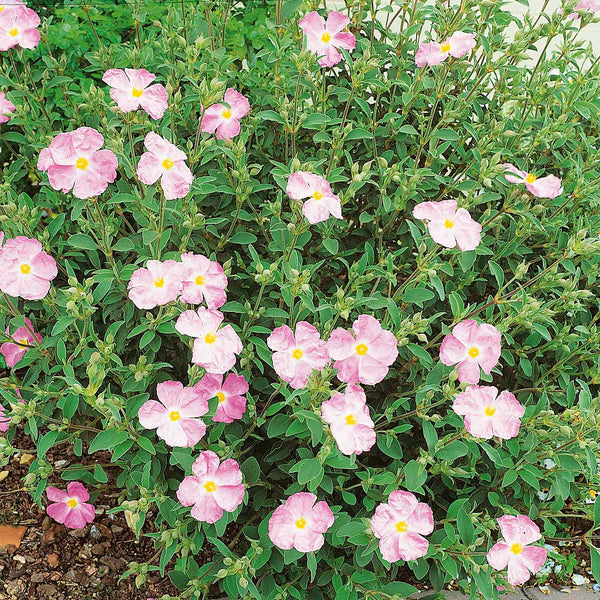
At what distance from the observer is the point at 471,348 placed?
1796 mm

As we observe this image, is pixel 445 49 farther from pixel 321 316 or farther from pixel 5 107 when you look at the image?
pixel 5 107

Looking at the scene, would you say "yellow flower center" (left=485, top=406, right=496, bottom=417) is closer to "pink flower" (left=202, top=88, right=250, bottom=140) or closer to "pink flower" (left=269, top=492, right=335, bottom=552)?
"pink flower" (left=269, top=492, right=335, bottom=552)

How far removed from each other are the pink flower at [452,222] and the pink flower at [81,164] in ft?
2.50

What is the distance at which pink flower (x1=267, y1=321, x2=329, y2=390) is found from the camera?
1.72 meters

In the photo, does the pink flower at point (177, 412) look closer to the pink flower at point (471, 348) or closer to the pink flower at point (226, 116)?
the pink flower at point (471, 348)

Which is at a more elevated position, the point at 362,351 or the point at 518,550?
the point at 362,351

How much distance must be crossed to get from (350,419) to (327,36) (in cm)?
110

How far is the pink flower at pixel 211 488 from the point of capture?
177 centimetres

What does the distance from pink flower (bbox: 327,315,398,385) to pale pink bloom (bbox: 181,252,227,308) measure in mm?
310

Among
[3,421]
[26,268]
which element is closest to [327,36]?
[26,268]

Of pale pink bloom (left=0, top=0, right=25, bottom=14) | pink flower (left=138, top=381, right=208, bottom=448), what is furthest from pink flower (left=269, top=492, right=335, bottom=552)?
pale pink bloom (left=0, top=0, right=25, bottom=14)

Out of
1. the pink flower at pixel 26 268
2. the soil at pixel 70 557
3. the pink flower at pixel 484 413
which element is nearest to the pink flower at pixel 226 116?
the pink flower at pixel 26 268

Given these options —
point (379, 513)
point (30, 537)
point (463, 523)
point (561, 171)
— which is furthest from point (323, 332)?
point (30, 537)

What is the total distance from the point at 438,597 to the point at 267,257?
1.12 meters
